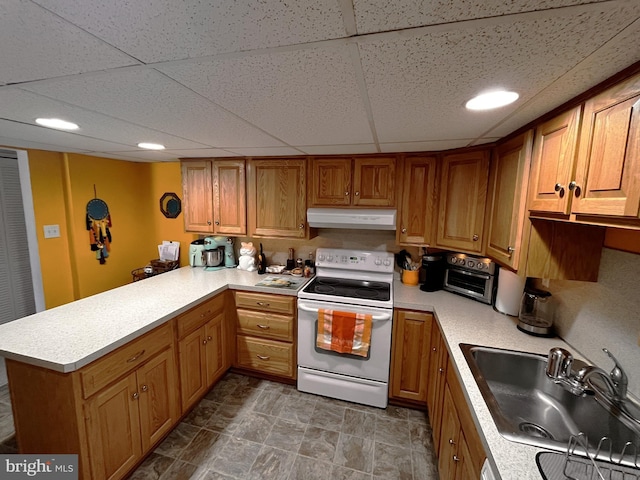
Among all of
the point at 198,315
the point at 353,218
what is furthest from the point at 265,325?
the point at 353,218

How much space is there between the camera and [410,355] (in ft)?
6.91

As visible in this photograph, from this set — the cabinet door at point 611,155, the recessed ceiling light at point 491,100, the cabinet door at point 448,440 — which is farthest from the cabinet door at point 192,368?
the cabinet door at point 611,155

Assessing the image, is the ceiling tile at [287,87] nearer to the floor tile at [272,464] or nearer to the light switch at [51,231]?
the floor tile at [272,464]

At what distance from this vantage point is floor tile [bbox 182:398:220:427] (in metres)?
2.03

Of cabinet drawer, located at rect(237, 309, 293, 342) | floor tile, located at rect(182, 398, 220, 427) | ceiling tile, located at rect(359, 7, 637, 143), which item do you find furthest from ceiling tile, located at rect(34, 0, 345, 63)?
floor tile, located at rect(182, 398, 220, 427)

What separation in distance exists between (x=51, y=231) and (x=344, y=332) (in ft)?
9.30

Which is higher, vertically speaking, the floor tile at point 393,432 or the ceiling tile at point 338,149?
the ceiling tile at point 338,149

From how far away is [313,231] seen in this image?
267cm

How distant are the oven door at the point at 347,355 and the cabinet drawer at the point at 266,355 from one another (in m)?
0.14

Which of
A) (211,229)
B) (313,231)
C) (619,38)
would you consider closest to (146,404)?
(211,229)

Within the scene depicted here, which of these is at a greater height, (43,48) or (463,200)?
(43,48)

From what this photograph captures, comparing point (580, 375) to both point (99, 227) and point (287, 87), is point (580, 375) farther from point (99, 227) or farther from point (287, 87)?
point (99, 227)

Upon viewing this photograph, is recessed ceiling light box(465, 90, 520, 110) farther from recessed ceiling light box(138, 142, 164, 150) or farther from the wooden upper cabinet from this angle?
recessed ceiling light box(138, 142, 164, 150)

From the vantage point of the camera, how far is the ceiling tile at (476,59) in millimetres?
646
